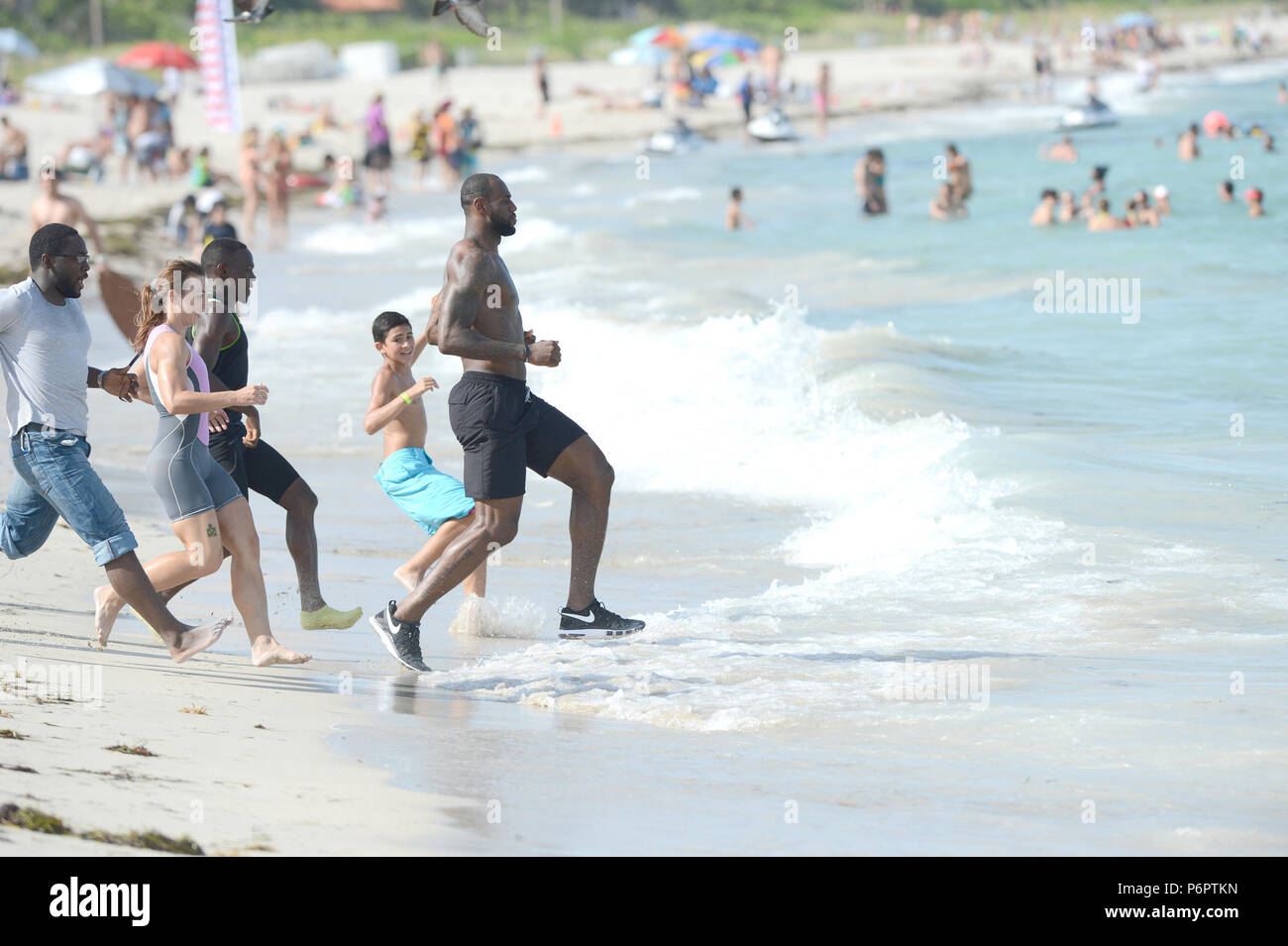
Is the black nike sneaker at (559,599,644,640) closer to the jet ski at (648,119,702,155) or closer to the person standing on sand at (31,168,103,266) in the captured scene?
the person standing on sand at (31,168,103,266)

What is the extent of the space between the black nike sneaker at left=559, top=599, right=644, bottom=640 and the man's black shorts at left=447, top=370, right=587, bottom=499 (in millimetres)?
589

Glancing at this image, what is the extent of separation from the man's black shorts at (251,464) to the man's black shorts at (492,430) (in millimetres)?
729

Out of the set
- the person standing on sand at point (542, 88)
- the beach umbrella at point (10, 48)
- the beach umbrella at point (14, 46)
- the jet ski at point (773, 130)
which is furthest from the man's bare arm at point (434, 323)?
the beach umbrella at point (14, 46)

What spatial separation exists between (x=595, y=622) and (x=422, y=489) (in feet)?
2.95

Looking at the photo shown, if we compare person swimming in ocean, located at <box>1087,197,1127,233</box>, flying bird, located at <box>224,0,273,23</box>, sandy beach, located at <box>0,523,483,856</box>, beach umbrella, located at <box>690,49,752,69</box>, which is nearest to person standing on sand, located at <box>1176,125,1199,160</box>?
person swimming in ocean, located at <box>1087,197,1127,233</box>

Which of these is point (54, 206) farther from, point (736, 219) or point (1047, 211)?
point (1047, 211)

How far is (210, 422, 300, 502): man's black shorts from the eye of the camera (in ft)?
19.7

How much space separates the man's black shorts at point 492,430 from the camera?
5855mm

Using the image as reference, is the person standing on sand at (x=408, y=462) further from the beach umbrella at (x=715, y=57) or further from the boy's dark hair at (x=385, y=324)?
the beach umbrella at (x=715, y=57)

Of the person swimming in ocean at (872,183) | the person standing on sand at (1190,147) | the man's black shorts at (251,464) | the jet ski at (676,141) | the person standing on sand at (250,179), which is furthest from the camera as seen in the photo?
the jet ski at (676,141)

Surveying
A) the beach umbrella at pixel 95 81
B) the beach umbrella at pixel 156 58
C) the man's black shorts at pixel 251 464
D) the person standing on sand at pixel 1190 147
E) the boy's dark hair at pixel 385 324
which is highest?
the beach umbrella at pixel 156 58

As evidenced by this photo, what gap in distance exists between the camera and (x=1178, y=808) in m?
4.50
